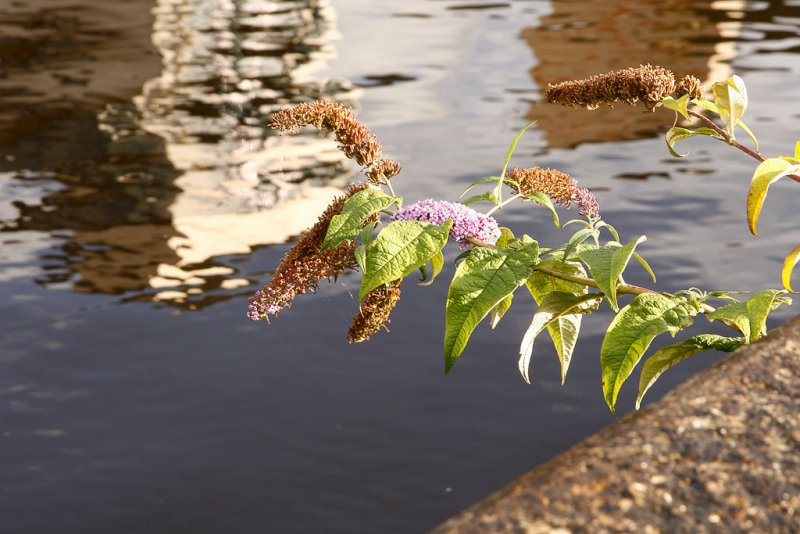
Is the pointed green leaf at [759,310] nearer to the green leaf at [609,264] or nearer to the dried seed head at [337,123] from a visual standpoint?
the green leaf at [609,264]

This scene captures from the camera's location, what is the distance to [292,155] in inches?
271

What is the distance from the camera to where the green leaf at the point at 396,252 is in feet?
3.78

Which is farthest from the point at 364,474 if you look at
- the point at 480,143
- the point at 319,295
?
the point at 480,143

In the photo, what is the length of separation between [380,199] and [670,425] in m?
0.49

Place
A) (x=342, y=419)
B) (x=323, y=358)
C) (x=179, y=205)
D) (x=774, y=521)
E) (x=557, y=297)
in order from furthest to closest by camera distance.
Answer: (x=179, y=205) < (x=323, y=358) < (x=342, y=419) < (x=557, y=297) < (x=774, y=521)

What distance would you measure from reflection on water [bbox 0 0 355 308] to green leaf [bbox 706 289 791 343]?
3.75 meters

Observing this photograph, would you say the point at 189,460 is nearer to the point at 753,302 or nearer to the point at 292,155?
the point at 753,302

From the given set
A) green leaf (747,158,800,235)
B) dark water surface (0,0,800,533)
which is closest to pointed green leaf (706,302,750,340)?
green leaf (747,158,800,235)

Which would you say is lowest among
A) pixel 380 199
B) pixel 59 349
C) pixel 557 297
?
pixel 59 349

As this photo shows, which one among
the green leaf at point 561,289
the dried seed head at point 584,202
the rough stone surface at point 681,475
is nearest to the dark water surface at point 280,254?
the green leaf at point 561,289

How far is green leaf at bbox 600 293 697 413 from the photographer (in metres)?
1.18

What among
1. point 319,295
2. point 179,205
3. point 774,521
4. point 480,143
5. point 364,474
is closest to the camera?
point 774,521

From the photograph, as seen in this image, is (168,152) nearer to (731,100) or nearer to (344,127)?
(344,127)

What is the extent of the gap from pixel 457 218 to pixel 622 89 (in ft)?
0.80
